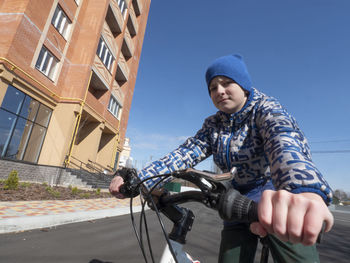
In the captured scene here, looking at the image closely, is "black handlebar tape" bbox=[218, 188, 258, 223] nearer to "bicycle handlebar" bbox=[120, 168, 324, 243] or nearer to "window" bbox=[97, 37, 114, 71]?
"bicycle handlebar" bbox=[120, 168, 324, 243]

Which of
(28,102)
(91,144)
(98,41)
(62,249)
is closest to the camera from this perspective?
(62,249)

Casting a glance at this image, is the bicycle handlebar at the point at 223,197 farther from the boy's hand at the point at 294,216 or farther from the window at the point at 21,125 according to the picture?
the window at the point at 21,125

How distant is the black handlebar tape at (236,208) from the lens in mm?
644

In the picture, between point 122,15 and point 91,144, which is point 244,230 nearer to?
point 91,144

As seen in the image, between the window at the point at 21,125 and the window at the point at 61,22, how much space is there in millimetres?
5068

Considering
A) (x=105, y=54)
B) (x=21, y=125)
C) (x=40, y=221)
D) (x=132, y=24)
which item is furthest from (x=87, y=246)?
(x=132, y=24)

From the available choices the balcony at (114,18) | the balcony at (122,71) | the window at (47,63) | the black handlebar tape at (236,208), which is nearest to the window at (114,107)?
the balcony at (122,71)

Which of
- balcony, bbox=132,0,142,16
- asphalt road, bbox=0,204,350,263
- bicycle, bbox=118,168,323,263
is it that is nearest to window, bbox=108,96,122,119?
balcony, bbox=132,0,142,16

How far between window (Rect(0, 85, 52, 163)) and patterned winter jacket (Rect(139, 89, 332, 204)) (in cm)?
1118

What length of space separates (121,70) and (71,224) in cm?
1625

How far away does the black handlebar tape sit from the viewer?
2.11 ft


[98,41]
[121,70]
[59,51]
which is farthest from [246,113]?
[121,70]

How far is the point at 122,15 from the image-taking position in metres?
17.8

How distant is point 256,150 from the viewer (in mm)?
1317
